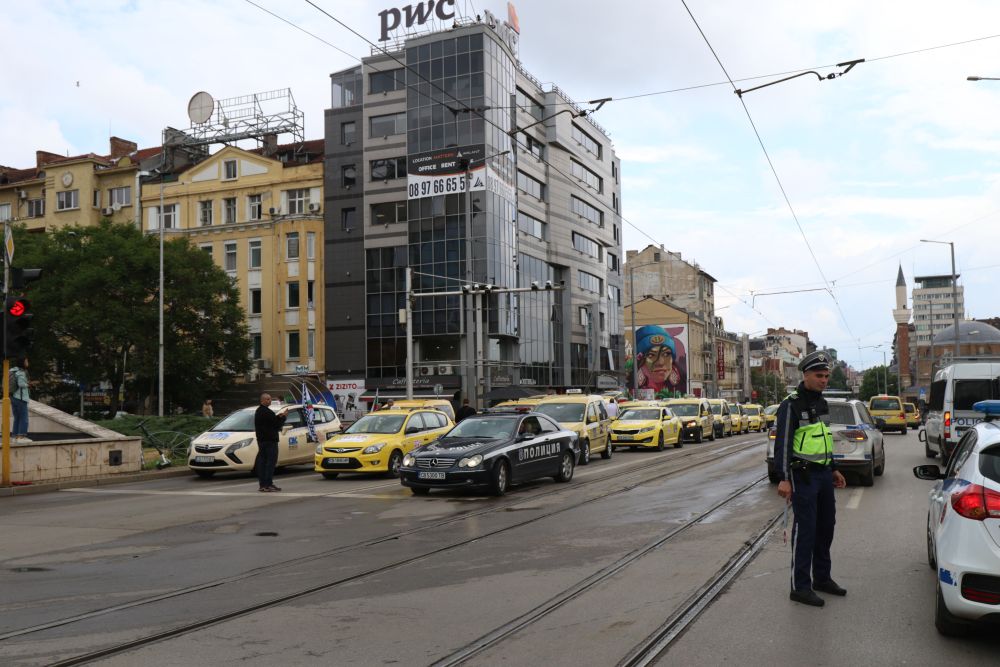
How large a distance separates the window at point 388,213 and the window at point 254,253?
8523 mm

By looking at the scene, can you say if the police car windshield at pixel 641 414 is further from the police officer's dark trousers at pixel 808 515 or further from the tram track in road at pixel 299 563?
the police officer's dark trousers at pixel 808 515

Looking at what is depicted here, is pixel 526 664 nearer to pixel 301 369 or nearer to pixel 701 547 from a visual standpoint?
pixel 701 547

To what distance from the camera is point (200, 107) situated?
198 feet

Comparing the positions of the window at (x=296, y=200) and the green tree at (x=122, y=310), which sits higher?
the window at (x=296, y=200)

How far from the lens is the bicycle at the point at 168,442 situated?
23.2 metres

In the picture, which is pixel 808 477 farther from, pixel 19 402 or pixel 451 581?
pixel 19 402

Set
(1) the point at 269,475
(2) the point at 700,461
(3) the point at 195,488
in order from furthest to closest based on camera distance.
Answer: (2) the point at 700,461 < (3) the point at 195,488 < (1) the point at 269,475

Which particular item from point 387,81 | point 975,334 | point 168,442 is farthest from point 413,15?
point 975,334

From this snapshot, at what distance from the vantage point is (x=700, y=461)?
22031 millimetres

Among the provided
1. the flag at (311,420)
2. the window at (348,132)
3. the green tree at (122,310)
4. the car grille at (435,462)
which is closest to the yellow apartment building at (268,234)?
the window at (348,132)

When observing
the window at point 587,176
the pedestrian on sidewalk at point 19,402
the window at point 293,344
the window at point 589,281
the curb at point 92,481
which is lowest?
the curb at point 92,481

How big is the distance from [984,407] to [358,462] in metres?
12.1

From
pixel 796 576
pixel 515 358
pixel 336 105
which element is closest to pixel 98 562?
pixel 796 576

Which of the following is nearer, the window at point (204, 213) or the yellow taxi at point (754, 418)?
the yellow taxi at point (754, 418)
